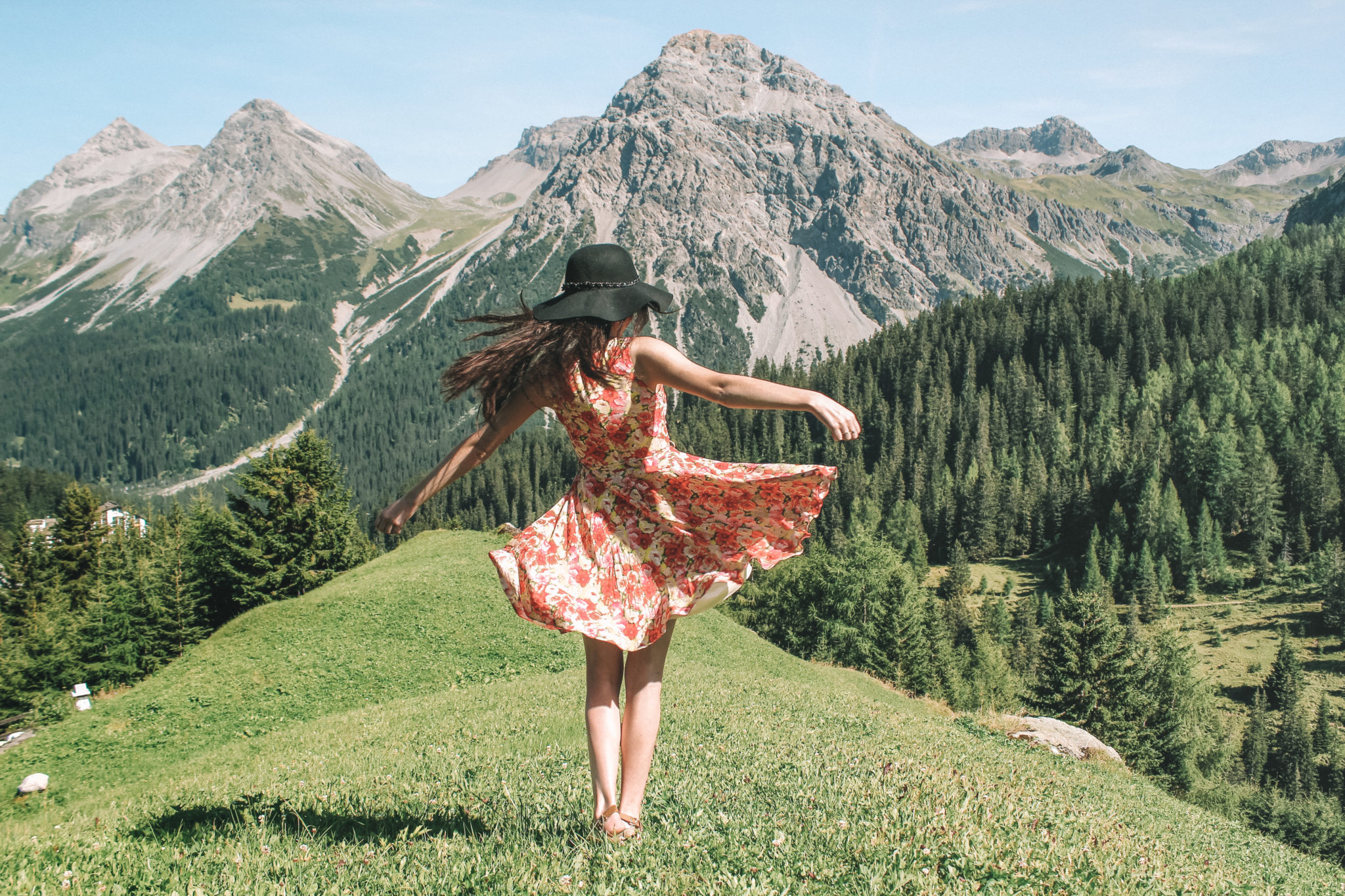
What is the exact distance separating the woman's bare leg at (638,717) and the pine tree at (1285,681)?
108 m

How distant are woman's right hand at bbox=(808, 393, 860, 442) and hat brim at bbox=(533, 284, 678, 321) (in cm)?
101

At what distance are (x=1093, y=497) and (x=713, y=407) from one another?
73302mm

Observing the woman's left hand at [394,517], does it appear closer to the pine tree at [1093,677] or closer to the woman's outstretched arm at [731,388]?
the woman's outstretched arm at [731,388]

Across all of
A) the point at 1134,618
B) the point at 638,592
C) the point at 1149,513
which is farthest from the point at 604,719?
the point at 1149,513

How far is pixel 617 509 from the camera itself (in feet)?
16.1

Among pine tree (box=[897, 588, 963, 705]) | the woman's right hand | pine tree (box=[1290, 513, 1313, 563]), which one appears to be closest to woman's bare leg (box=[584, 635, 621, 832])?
the woman's right hand

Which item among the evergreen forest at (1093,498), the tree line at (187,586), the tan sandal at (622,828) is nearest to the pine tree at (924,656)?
the evergreen forest at (1093,498)

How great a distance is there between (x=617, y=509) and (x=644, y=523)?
185mm

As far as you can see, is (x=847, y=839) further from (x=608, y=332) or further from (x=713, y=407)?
(x=713, y=407)

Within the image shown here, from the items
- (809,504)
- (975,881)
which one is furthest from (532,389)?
(975,881)

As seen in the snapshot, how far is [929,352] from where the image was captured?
173 meters

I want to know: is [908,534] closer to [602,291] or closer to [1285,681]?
[1285,681]

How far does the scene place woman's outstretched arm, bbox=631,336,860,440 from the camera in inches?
161

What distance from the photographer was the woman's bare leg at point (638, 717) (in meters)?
4.78
